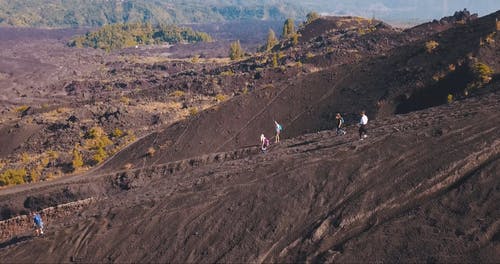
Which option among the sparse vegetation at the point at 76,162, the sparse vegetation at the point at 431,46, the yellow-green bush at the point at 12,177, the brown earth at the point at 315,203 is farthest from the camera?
the sparse vegetation at the point at 431,46

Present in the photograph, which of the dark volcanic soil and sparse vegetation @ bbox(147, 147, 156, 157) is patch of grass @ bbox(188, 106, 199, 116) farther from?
the dark volcanic soil

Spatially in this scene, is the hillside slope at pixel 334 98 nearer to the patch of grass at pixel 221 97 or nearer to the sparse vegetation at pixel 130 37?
the patch of grass at pixel 221 97

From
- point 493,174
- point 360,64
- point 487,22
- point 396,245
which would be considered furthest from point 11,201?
point 487,22

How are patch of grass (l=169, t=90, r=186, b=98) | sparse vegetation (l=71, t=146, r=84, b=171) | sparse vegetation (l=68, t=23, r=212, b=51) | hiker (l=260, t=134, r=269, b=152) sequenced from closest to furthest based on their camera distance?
hiker (l=260, t=134, r=269, b=152) < sparse vegetation (l=71, t=146, r=84, b=171) < patch of grass (l=169, t=90, r=186, b=98) < sparse vegetation (l=68, t=23, r=212, b=51)

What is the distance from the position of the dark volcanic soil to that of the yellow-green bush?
68.0 ft

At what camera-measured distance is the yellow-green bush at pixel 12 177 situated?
119ft

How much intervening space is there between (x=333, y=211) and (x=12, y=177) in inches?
1223

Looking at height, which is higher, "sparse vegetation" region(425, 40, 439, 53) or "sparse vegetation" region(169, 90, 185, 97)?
"sparse vegetation" region(425, 40, 439, 53)

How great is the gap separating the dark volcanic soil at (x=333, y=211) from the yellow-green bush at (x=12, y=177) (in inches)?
816

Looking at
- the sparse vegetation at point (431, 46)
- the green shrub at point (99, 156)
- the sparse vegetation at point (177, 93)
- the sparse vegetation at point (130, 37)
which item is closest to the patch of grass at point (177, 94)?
the sparse vegetation at point (177, 93)

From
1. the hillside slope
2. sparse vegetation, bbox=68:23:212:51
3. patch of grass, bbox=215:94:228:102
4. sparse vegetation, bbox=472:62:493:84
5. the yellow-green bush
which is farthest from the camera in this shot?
sparse vegetation, bbox=68:23:212:51

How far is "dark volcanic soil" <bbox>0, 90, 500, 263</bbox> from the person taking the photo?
12688mm

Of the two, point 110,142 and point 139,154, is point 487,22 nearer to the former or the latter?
point 139,154

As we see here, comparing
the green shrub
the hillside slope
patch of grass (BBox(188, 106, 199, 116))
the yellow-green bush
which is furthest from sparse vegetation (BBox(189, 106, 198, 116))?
the yellow-green bush
